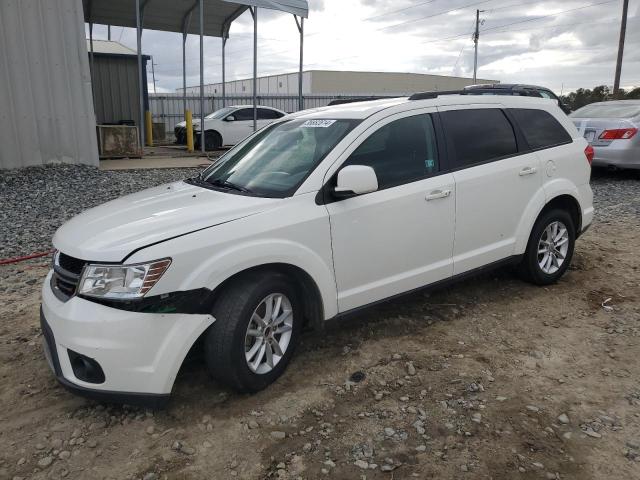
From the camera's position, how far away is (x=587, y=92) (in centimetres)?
3575

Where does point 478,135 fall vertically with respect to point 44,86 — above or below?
below

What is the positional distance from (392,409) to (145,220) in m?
1.81

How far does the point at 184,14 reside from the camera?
16531 millimetres

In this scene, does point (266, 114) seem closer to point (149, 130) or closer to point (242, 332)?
point (149, 130)

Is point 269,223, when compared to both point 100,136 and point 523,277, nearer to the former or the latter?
point 523,277

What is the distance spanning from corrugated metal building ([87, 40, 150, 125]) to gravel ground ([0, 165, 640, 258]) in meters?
8.45

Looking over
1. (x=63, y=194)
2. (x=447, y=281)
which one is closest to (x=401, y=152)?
(x=447, y=281)

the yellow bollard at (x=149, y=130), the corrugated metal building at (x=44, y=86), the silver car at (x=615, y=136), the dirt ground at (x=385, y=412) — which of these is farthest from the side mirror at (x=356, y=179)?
the yellow bollard at (x=149, y=130)

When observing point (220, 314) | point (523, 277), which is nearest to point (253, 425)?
point (220, 314)

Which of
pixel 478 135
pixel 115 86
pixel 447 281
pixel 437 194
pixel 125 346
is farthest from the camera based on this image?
pixel 115 86

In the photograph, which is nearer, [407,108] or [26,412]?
[26,412]

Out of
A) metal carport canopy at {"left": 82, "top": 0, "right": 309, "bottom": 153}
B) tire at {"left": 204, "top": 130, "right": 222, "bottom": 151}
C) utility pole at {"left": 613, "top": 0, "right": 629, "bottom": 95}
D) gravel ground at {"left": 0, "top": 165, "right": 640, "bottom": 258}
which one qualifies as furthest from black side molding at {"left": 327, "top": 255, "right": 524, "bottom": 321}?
utility pole at {"left": 613, "top": 0, "right": 629, "bottom": 95}

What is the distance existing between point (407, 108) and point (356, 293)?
1.45 metres

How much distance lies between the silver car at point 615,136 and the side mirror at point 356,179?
831 cm
